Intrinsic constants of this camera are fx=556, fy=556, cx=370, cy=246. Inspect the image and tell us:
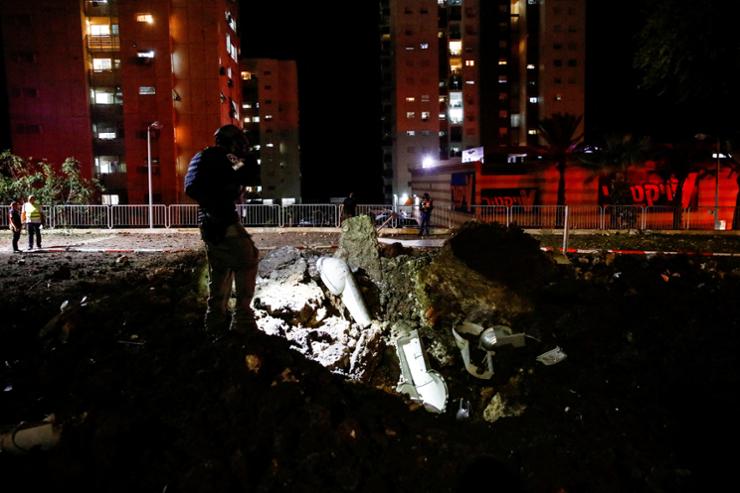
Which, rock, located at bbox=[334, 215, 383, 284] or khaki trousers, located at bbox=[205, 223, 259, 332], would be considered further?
rock, located at bbox=[334, 215, 383, 284]

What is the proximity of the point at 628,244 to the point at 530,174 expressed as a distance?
16.3m

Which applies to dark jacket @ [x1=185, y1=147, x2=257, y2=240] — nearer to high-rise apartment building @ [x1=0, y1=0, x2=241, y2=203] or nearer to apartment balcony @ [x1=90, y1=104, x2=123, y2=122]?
high-rise apartment building @ [x1=0, y1=0, x2=241, y2=203]

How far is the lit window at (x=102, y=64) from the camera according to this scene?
4988 centimetres

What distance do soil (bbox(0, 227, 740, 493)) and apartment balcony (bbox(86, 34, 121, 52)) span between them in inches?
1989

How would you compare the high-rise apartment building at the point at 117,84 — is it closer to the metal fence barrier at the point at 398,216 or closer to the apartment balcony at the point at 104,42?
the apartment balcony at the point at 104,42

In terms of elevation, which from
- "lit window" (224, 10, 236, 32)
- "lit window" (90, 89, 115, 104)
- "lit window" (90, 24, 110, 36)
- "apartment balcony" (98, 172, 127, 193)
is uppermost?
"lit window" (224, 10, 236, 32)

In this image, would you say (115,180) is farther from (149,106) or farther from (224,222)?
(224,222)

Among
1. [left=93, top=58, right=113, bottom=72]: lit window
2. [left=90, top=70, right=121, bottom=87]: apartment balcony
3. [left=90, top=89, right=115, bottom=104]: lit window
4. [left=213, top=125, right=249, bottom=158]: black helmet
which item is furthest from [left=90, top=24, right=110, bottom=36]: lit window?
[left=213, top=125, right=249, bottom=158]: black helmet

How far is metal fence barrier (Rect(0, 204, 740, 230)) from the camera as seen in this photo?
22.9 m

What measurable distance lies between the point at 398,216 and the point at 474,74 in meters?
63.5

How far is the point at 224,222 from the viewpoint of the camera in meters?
4.66

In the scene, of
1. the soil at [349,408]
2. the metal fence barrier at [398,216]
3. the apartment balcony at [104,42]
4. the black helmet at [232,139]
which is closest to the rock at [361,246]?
the soil at [349,408]

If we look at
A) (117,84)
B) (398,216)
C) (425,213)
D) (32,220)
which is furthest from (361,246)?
(117,84)

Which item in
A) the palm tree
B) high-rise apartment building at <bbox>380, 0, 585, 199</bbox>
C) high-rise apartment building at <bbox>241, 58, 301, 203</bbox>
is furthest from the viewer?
high-rise apartment building at <bbox>241, 58, 301, 203</bbox>
